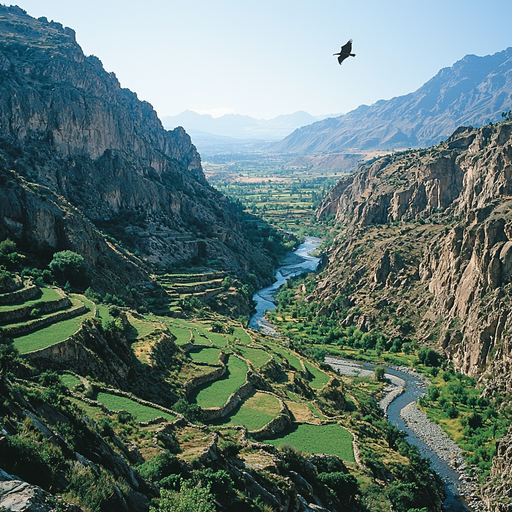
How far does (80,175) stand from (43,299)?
71939mm

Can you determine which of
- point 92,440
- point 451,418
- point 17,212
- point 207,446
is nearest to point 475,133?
point 451,418

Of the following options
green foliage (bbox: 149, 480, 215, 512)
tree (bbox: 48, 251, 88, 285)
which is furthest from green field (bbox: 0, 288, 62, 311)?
green foliage (bbox: 149, 480, 215, 512)

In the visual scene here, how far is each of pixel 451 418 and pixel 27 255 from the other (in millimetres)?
57111

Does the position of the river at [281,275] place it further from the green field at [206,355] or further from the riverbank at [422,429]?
the green field at [206,355]

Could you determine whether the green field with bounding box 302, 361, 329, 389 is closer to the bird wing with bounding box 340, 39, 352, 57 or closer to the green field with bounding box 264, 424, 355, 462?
the green field with bounding box 264, 424, 355, 462

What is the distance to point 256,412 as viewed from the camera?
47.0 m

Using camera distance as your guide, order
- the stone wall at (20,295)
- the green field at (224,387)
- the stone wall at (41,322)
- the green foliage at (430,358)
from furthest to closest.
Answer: the green foliage at (430,358)
the stone wall at (20,295)
the green field at (224,387)
the stone wall at (41,322)

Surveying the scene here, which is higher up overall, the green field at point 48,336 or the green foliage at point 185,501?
the green field at point 48,336

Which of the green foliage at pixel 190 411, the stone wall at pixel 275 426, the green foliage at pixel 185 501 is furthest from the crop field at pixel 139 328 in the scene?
the green foliage at pixel 185 501

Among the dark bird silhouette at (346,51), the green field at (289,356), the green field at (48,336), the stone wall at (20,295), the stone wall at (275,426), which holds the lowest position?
the green field at (289,356)

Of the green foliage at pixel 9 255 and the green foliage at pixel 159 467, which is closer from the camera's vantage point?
the green foliage at pixel 159 467

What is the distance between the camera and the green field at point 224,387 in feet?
155

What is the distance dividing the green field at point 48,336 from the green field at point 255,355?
21702 mm

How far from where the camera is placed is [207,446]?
105 feet
